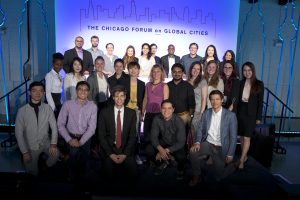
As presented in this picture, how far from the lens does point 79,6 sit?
6.07 meters

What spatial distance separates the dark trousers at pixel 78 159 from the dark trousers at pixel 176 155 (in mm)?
719

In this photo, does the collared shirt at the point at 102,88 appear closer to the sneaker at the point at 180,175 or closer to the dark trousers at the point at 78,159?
the dark trousers at the point at 78,159

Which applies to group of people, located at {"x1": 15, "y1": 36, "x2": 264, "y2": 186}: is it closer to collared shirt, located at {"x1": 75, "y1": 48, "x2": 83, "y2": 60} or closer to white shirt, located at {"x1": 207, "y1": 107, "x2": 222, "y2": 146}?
white shirt, located at {"x1": 207, "y1": 107, "x2": 222, "y2": 146}

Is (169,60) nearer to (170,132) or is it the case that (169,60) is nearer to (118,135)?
(170,132)

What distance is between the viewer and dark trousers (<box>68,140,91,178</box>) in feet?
11.0

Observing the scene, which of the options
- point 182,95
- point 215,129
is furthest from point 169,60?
point 215,129

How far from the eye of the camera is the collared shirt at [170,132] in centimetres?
351

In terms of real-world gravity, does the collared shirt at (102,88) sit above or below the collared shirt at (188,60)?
below

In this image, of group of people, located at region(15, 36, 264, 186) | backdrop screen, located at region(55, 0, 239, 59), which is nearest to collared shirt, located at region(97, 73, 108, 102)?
group of people, located at region(15, 36, 264, 186)

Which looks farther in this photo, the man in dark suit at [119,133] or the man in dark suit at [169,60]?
the man in dark suit at [169,60]

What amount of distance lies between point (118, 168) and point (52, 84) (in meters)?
1.60

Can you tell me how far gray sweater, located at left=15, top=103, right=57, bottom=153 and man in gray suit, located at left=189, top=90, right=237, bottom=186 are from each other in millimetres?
1616

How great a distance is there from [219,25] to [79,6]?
9.39 ft

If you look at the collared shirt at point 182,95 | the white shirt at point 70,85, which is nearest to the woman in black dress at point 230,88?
the collared shirt at point 182,95
